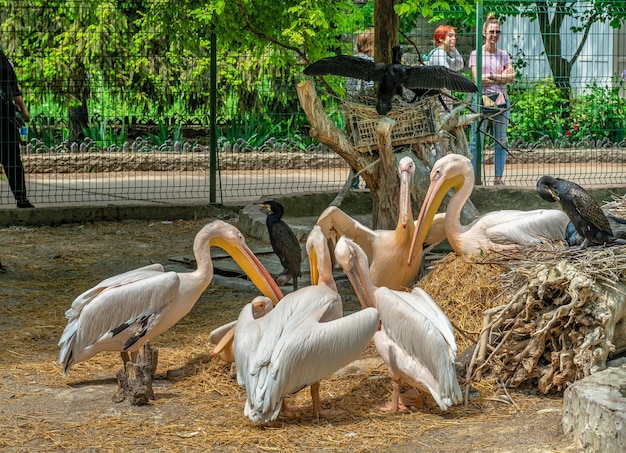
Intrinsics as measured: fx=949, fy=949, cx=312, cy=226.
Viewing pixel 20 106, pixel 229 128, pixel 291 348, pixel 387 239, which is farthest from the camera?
pixel 229 128

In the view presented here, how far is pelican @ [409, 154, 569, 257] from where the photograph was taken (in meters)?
5.52

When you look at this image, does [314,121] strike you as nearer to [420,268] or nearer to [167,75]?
[420,268]

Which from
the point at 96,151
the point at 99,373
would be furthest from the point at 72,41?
the point at 99,373

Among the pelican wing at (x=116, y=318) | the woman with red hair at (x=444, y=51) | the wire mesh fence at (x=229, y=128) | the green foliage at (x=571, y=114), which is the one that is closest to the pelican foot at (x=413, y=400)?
the pelican wing at (x=116, y=318)

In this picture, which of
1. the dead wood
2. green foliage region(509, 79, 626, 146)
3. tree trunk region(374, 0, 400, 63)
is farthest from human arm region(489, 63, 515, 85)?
the dead wood

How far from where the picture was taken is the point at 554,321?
4.32 m

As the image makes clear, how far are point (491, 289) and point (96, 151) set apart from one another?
816cm

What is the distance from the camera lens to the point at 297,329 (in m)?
4.07

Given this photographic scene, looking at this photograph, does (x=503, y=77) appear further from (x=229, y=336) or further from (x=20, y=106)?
(x=229, y=336)

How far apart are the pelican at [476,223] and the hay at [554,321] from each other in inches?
29.4

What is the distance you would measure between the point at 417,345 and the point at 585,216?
1.22m

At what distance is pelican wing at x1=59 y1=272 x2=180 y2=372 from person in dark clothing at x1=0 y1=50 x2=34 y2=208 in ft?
17.0

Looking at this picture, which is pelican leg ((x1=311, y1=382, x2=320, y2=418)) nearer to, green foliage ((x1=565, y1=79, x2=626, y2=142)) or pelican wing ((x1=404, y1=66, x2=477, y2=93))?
pelican wing ((x1=404, y1=66, x2=477, y2=93))

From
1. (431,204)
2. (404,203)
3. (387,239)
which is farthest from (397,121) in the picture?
(387,239)
